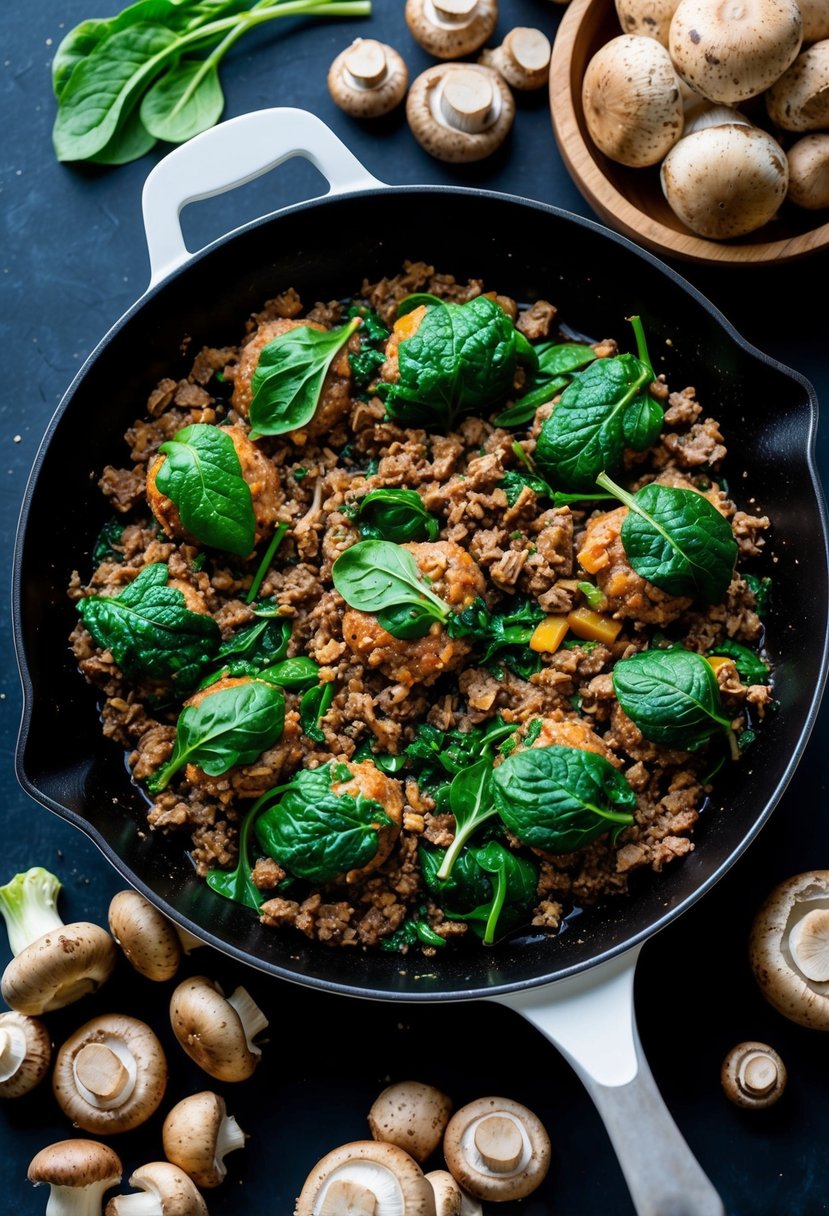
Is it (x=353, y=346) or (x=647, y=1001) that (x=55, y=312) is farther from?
(x=647, y=1001)

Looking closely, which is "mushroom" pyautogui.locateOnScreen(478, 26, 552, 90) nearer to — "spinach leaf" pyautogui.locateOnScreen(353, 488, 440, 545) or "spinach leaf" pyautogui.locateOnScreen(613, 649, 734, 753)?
"spinach leaf" pyautogui.locateOnScreen(353, 488, 440, 545)

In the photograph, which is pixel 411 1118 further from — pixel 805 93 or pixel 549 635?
pixel 805 93

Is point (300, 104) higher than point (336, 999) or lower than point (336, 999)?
higher

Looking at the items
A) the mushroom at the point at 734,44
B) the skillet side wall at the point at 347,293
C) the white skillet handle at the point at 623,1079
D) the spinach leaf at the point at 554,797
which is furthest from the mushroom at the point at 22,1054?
the mushroom at the point at 734,44

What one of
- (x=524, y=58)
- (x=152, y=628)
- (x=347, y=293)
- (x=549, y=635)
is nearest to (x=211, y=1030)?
(x=152, y=628)

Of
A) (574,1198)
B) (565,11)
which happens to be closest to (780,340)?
(565,11)

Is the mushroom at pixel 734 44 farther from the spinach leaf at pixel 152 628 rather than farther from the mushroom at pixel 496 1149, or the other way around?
the mushroom at pixel 496 1149
